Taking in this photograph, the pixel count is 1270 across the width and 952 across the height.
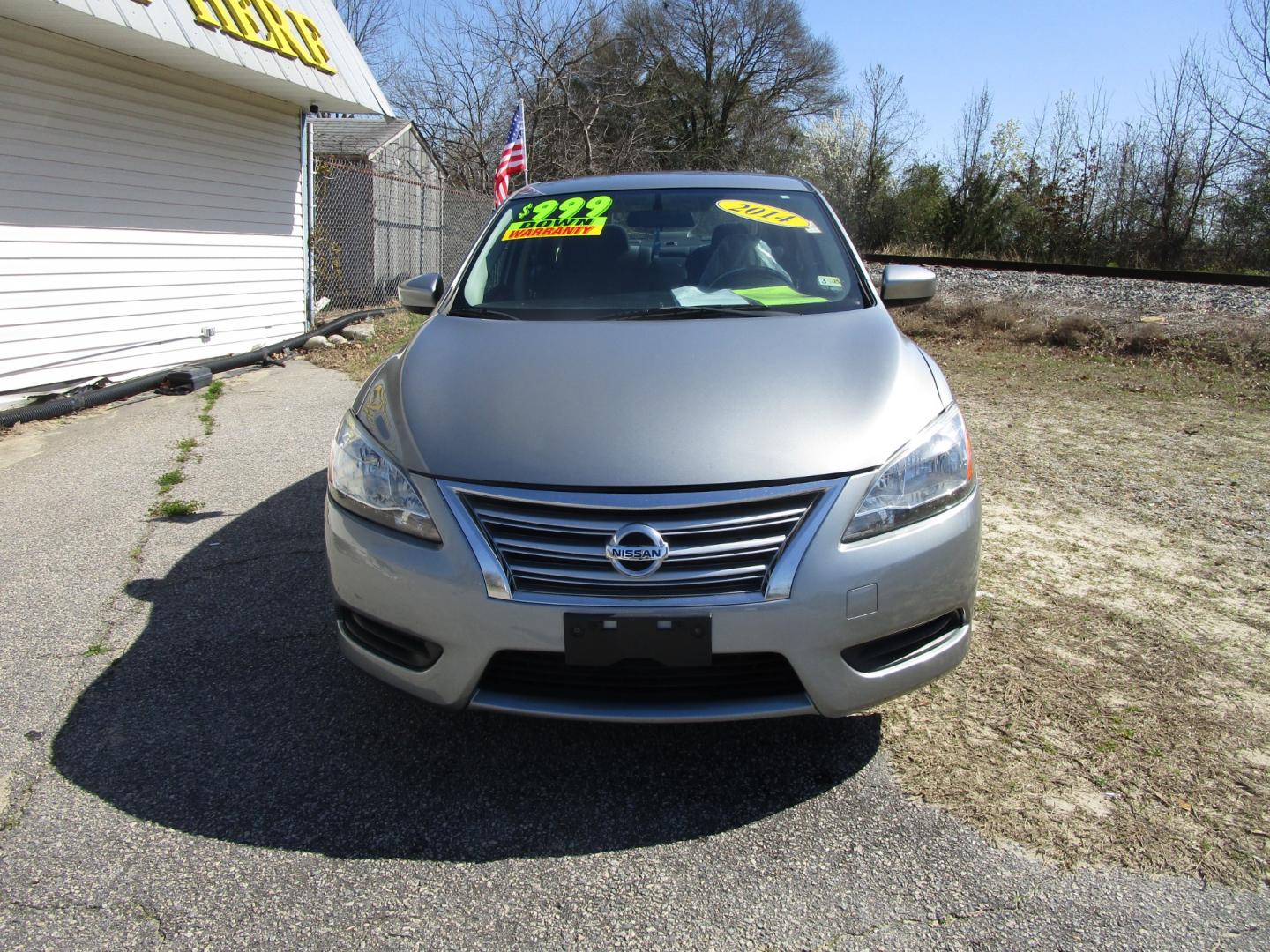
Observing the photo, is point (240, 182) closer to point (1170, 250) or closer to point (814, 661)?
point (814, 661)

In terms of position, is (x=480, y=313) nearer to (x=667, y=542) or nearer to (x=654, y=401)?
(x=654, y=401)

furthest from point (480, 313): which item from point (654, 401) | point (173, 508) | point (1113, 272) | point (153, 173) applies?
point (1113, 272)

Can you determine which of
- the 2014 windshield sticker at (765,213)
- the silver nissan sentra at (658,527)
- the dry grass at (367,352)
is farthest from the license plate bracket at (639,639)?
the dry grass at (367,352)

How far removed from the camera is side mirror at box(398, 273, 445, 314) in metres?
3.99

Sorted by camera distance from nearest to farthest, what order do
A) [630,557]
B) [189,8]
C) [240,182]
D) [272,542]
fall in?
[630,557]
[272,542]
[189,8]
[240,182]

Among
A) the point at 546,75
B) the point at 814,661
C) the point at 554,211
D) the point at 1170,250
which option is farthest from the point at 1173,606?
the point at 546,75

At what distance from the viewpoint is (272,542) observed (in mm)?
4430

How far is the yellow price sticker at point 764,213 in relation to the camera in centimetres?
392

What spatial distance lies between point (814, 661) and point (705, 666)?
0.27m

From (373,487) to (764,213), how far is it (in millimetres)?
2213

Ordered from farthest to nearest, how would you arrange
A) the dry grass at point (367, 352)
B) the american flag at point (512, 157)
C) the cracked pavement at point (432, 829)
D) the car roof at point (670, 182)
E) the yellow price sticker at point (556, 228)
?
the american flag at point (512, 157) → the dry grass at point (367, 352) → the car roof at point (670, 182) → the yellow price sticker at point (556, 228) → the cracked pavement at point (432, 829)

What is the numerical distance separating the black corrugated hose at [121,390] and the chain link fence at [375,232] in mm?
3352

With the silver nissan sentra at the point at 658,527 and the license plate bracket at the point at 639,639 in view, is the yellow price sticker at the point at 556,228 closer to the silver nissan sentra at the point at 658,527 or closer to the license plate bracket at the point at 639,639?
the silver nissan sentra at the point at 658,527

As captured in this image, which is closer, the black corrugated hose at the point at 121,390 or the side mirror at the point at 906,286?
the side mirror at the point at 906,286
